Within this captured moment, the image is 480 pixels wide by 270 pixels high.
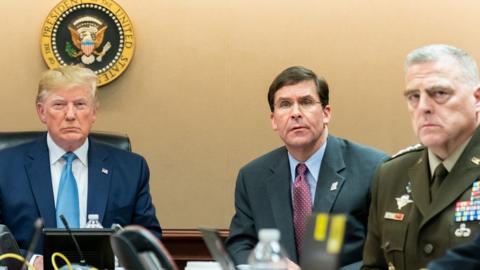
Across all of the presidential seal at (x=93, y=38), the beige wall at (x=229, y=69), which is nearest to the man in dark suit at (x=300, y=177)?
the beige wall at (x=229, y=69)

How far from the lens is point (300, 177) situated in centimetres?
419

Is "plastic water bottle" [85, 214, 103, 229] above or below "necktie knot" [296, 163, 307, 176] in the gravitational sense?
below

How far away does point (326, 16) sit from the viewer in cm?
579

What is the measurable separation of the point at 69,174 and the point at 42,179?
0.43 feet

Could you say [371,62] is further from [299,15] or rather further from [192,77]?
[192,77]

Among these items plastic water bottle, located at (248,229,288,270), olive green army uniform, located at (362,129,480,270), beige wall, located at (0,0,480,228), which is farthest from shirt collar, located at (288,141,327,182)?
plastic water bottle, located at (248,229,288,270)

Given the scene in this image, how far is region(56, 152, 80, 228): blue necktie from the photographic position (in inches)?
171

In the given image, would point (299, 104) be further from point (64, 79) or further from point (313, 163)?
point (64, 79)

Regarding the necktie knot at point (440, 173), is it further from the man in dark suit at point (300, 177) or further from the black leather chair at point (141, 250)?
the black leather chair at point (141, 250)

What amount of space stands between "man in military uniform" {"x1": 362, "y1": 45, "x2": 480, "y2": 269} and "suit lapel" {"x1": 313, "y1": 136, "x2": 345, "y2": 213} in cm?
67

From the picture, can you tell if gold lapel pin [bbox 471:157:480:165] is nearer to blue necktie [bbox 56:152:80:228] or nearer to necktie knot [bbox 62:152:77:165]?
blue necktie [bbox 56:152:80:228]

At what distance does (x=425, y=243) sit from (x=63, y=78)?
213cm

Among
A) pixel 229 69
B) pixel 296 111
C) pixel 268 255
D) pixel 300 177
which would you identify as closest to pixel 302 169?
pixel 300 177

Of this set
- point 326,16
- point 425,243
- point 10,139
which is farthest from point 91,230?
point 326,16
